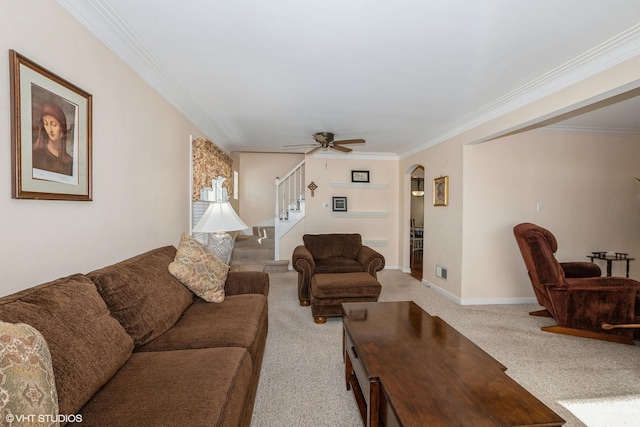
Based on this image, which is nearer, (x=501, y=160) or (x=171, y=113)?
(x=171, y=113)

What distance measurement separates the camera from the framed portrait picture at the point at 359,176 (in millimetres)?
6020

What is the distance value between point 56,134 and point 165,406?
147cm

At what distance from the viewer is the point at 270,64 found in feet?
7.81

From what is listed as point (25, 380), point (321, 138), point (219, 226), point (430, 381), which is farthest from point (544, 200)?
point (25, 380)

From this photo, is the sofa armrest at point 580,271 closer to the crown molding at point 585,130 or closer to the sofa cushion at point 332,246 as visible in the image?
the crown molding at point 585,130

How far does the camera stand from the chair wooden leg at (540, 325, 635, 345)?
279cm

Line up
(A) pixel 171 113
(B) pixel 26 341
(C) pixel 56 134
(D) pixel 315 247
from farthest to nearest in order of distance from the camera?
(D) pixel 315 247
(A) pixel 171 113
(C) pixel 56 134
(B) pixel 26 341

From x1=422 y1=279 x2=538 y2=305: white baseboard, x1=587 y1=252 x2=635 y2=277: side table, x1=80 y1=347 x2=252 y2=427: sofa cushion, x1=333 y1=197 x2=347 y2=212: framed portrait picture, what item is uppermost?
x1=333 y1=197 x2=347 y2=212: framed portrait picture

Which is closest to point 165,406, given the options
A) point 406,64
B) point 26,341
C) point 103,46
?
point 26,341

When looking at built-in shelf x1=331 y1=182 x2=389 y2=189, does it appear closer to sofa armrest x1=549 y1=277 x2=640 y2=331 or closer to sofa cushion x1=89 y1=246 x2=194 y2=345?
sofa armrest x1=549 y1=277 x2=640 y2=331

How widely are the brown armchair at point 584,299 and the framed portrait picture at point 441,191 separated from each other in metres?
1.27

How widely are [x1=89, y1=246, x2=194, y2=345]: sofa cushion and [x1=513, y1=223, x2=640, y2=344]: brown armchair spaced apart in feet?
11.4

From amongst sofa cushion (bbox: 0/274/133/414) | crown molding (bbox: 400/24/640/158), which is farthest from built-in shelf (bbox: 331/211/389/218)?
sofa cushion (bbox: 0/274/133/414)

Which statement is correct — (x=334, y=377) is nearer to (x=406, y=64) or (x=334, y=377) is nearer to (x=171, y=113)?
(x=406, y=64)
